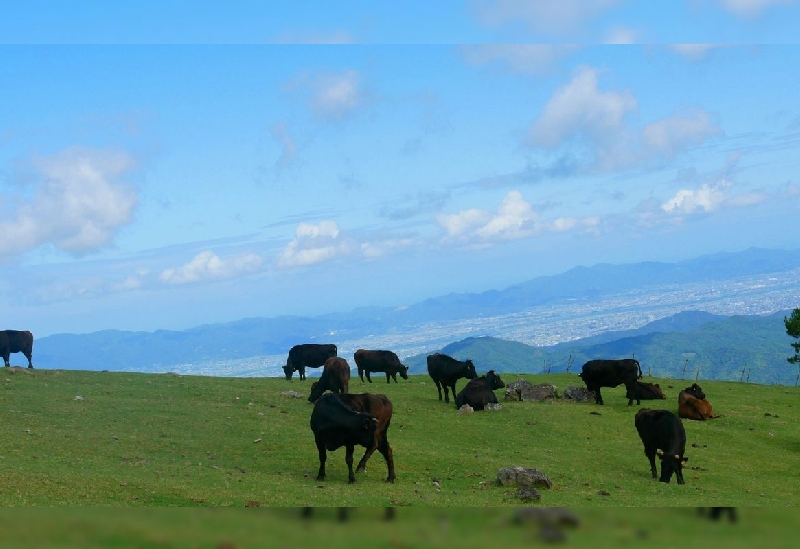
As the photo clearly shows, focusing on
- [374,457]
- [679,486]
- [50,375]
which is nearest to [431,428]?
[374,457]

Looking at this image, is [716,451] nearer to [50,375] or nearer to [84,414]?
[84,414]

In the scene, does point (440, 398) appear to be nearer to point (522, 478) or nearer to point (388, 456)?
point (388, 456)

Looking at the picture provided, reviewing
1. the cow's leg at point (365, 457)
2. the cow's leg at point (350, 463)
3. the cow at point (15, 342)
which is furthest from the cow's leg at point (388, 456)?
the cow at point (15, 342)

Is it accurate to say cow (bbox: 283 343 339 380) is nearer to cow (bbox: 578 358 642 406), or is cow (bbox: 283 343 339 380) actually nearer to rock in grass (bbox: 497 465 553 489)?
cow (bbox: 578 358 642 406)

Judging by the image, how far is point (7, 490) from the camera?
1480 centimetres

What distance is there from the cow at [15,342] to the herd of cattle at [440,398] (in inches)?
611

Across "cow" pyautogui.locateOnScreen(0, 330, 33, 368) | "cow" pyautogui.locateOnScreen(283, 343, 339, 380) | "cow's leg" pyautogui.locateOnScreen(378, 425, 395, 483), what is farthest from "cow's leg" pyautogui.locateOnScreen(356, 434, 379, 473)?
"cow" pyautogui.locateOnScreen(0, 330, 33, 368)

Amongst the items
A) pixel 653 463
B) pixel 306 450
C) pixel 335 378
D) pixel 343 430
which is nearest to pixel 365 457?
pixel 343 430

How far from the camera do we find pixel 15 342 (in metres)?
43.7

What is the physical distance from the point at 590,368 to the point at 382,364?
11.7m

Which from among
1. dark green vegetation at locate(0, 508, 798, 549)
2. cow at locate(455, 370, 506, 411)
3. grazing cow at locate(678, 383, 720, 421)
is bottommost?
grazing cow at locate(678, 383, 720, 421)

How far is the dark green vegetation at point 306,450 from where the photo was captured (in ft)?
53.7

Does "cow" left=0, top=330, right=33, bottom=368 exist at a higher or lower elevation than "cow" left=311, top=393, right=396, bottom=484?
higher

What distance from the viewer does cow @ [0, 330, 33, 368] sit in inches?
1699
